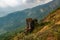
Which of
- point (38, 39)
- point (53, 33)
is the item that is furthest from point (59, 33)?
point (38, 39)

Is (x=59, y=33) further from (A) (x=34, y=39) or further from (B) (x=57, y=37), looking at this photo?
(A) (x=34, y=39)

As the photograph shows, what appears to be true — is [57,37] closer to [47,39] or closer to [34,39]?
[47,39]

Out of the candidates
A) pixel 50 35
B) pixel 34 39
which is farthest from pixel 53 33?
pixel 34 39

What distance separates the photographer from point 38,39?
194 m

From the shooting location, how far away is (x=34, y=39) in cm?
19850

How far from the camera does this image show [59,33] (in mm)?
194000

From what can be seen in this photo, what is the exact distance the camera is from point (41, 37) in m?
198

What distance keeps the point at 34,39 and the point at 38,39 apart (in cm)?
573

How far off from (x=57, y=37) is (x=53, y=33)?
9.61m

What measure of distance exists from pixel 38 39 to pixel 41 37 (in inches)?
192

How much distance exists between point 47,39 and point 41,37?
7.70 metres

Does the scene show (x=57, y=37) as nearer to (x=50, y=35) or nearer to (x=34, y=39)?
(x=50, y=35)

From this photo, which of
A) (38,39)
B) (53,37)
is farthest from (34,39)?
(53,37)

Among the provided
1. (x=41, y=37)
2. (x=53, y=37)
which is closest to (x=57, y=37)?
(x=53, y=37)
